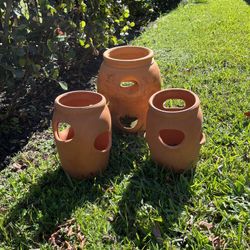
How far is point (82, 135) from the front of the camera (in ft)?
9.06

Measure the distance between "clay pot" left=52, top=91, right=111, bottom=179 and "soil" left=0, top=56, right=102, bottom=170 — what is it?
73cm

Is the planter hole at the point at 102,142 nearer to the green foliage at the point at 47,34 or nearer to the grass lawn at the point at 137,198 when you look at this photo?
the grass lawn at the point at 137,198

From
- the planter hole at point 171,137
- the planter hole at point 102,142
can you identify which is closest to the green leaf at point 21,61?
the planter hole at point 102,142

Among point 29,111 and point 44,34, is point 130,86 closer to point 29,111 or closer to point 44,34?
point 44,34

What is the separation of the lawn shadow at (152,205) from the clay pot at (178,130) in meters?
0.11

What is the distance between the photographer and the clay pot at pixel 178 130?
2719mm

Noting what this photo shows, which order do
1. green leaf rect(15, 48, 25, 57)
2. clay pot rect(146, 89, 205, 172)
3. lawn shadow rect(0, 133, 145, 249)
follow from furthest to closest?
green leaf rect(15, 48, 25, 57), clay pot rect(146, 89, 205, 172), lawn shadow rect(0, 133, 145, 249)

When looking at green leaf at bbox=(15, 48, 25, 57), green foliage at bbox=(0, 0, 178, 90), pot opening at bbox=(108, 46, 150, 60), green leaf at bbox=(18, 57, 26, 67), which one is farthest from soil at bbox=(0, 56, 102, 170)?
pot opening at bbox=(108, 46, 150, 60)

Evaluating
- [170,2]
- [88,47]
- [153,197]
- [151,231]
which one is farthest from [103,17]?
[170,2]

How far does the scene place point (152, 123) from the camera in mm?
2814

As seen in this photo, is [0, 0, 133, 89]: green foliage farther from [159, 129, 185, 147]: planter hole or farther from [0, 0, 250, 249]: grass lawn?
[159, 129, 185, 147]: planter hole

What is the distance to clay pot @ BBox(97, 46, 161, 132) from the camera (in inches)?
130

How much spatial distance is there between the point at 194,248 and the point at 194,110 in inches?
36.8

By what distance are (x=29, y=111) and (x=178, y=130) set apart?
1.86 m
